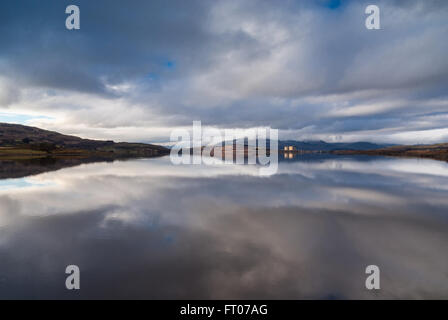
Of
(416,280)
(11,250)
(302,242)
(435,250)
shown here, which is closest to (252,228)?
(302,242)

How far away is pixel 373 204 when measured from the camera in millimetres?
17266

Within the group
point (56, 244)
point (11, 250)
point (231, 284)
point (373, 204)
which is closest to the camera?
point (231, 284)

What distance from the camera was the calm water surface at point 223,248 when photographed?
6914 mm

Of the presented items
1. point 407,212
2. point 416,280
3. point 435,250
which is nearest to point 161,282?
point 416,280

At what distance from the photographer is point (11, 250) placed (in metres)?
9.19

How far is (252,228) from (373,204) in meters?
11.8

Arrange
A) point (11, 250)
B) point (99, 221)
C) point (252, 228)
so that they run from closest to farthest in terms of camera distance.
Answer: point (11, 250) → point (252, 228) → point (99, 221)

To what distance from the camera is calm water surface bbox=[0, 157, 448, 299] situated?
6.91 meters

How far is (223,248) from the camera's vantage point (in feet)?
31.4

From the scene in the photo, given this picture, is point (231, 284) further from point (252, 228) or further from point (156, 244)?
point (252, 228)

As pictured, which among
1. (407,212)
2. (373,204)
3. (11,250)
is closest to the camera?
(11,250)
